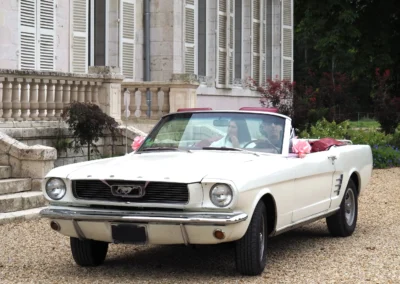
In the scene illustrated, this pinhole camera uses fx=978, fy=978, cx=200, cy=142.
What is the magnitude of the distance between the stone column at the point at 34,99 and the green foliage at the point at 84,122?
1.42 feet

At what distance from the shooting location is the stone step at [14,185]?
462 inches

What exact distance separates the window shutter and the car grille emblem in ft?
34.4

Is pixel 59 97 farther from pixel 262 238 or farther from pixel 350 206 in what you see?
pixel 262 238

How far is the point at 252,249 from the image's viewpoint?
7332 millimetres

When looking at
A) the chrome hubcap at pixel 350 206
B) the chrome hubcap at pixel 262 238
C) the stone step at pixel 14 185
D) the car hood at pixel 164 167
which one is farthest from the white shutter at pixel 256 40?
the chrome hubcap at pixel 262 238

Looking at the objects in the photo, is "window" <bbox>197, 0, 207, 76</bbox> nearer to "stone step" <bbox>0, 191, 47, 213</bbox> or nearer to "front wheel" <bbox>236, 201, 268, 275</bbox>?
"stone step" <bbox>0, 191, 47, 213</bbox>

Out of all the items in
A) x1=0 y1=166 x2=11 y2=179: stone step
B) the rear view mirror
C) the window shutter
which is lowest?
x1=0 y1=166 x2=11 y2=179: stone step

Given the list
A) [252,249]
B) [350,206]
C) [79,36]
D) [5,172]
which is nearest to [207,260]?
[252,249]

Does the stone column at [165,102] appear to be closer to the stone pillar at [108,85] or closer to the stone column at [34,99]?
the stone pillar at [108,85]

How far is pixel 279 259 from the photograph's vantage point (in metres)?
8.43

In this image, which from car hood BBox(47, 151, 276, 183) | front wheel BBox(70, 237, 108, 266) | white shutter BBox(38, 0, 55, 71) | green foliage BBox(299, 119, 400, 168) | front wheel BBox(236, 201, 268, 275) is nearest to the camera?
car hood BBox(47, 151, 276, 183)

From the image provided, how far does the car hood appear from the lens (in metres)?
7.22

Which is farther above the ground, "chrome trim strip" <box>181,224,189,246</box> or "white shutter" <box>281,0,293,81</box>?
"white shutter" <box>281,0,293,81</box>

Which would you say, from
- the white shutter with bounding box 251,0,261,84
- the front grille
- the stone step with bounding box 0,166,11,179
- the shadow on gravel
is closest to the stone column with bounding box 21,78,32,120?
the stone step with bounding box 0,166,11,179
